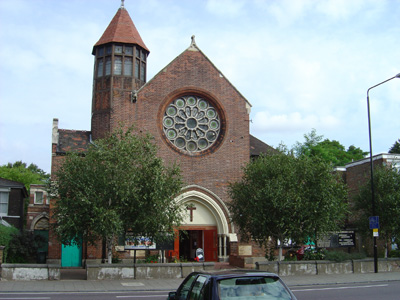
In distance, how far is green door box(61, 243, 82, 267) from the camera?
27.7 m

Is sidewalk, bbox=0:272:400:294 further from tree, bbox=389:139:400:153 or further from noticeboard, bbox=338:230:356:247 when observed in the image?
tree, bbox=389:139:400:153

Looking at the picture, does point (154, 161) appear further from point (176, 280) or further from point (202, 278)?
point (202, 278)

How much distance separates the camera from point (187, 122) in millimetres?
29562

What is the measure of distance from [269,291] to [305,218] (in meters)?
16.7

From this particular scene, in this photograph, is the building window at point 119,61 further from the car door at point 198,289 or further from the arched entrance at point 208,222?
the car door at point 198,289

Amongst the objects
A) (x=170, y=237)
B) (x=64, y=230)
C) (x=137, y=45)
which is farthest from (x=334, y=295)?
(x=137, y=45)

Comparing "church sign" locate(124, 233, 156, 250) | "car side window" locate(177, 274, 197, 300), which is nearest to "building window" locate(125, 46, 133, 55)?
"church sign" locate(124, 233, 156, 250)

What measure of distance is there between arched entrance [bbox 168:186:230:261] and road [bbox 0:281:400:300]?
11016 millimetres

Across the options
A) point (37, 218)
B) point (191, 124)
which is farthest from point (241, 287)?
point (37, 218)

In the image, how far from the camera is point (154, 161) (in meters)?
21.2

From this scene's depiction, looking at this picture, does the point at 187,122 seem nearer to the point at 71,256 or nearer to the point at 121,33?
the point at 121,33

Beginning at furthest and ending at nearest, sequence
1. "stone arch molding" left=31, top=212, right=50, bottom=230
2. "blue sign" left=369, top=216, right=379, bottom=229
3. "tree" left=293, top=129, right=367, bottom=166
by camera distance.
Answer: "tree" left=293, top=129, right=367, bottom=166 → "stone arch molding" left=31, top=212, right=50, bottom=230 → "blue sign" left=369, top=216, right=379, bottom=229

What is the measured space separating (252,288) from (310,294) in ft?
30.0

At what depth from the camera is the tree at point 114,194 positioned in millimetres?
20109
